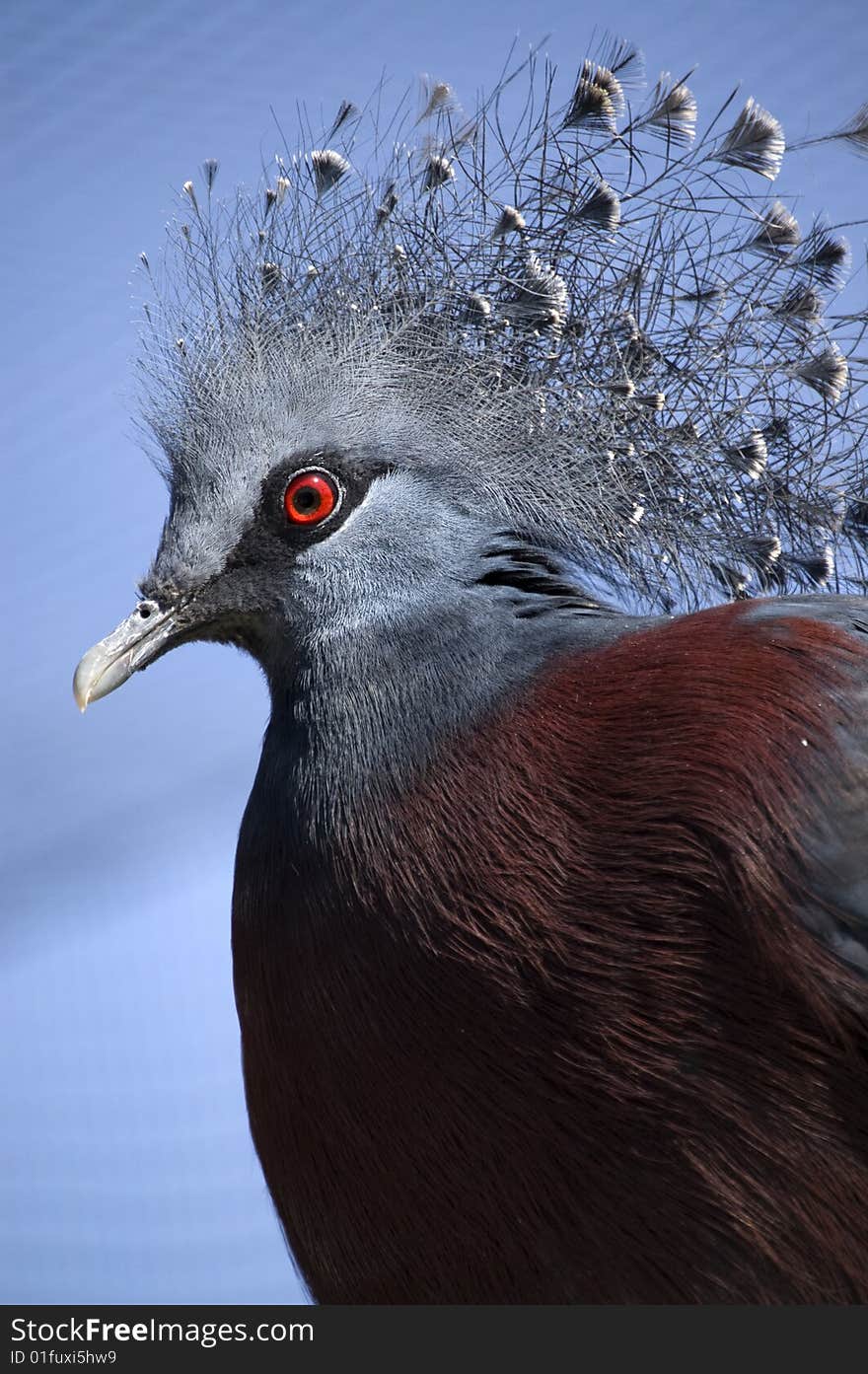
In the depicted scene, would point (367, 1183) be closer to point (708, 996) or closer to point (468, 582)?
point (708, 996)

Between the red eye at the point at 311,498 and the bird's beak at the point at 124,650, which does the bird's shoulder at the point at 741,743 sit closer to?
the red eye at the point at 311,498

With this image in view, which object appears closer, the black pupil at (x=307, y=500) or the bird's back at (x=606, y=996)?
the bird's back at (x=606, y=996)

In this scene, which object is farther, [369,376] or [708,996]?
[369,376]

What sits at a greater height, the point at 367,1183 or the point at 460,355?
the point at 460,355

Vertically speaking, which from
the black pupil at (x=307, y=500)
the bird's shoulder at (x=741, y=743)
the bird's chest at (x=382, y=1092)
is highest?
the black pupil at (x=307, y=500)

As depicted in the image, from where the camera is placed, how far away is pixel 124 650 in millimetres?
1768

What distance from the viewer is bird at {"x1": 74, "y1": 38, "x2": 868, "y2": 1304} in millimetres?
1400

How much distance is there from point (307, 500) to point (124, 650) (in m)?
0.30

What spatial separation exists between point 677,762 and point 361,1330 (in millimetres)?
683

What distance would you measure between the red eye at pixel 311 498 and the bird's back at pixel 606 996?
14.3 inches

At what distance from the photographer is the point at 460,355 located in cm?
187

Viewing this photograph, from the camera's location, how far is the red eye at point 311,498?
173 cm

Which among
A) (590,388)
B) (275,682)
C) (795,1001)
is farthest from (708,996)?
(590,388)

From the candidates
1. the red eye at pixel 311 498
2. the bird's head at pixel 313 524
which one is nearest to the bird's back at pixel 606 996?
the bird's head at pixel 313 524
